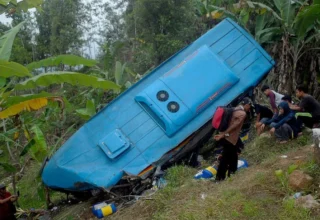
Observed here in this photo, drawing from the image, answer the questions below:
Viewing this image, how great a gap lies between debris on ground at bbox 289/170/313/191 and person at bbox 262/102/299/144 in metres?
1.85

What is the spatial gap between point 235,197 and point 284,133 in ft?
7.03

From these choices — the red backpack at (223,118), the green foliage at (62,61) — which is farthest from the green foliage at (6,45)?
the red backpack at (223,118)

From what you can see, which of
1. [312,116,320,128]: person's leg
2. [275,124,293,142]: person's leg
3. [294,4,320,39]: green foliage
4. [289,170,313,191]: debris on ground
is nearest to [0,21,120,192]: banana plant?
[289,170,313,191]: debris on ground

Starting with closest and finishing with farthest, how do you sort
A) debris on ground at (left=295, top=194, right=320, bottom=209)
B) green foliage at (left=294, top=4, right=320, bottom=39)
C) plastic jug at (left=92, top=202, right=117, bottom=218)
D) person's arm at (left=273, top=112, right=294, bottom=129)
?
1. debris on ground at (left=295, top=194, right=320, bottom=209)
2. plastic jug at (left=92, top=202, right=117, bottom=218)
3. person's arm at (left=273, top=112, right=294, bottom=129)
4. green foliage at (left=294, top=4, right=320, bottom=39)

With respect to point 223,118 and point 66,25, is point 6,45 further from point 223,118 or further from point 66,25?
point 66,25

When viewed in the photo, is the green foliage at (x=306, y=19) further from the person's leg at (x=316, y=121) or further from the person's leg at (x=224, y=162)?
the person's leg at (x=224, y=162)

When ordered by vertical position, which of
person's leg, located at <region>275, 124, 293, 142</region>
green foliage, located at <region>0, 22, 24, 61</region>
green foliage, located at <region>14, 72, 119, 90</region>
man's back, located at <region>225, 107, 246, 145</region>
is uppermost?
green foliage, located at <region>0, 22, 24, 61</region>

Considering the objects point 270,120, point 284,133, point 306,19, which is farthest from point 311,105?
point 306,19

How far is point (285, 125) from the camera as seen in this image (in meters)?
5.75

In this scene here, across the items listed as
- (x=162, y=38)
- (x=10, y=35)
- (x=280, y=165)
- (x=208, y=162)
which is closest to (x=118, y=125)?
(x=208, y=162)

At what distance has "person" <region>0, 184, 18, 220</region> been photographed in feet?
17.1

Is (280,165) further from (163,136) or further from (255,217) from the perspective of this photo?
(163,136)

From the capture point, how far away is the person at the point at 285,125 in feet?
18.8

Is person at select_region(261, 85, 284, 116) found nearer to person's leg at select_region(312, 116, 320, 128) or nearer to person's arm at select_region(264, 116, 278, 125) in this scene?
person's arm at select_region(264, 116, 278, 125)
